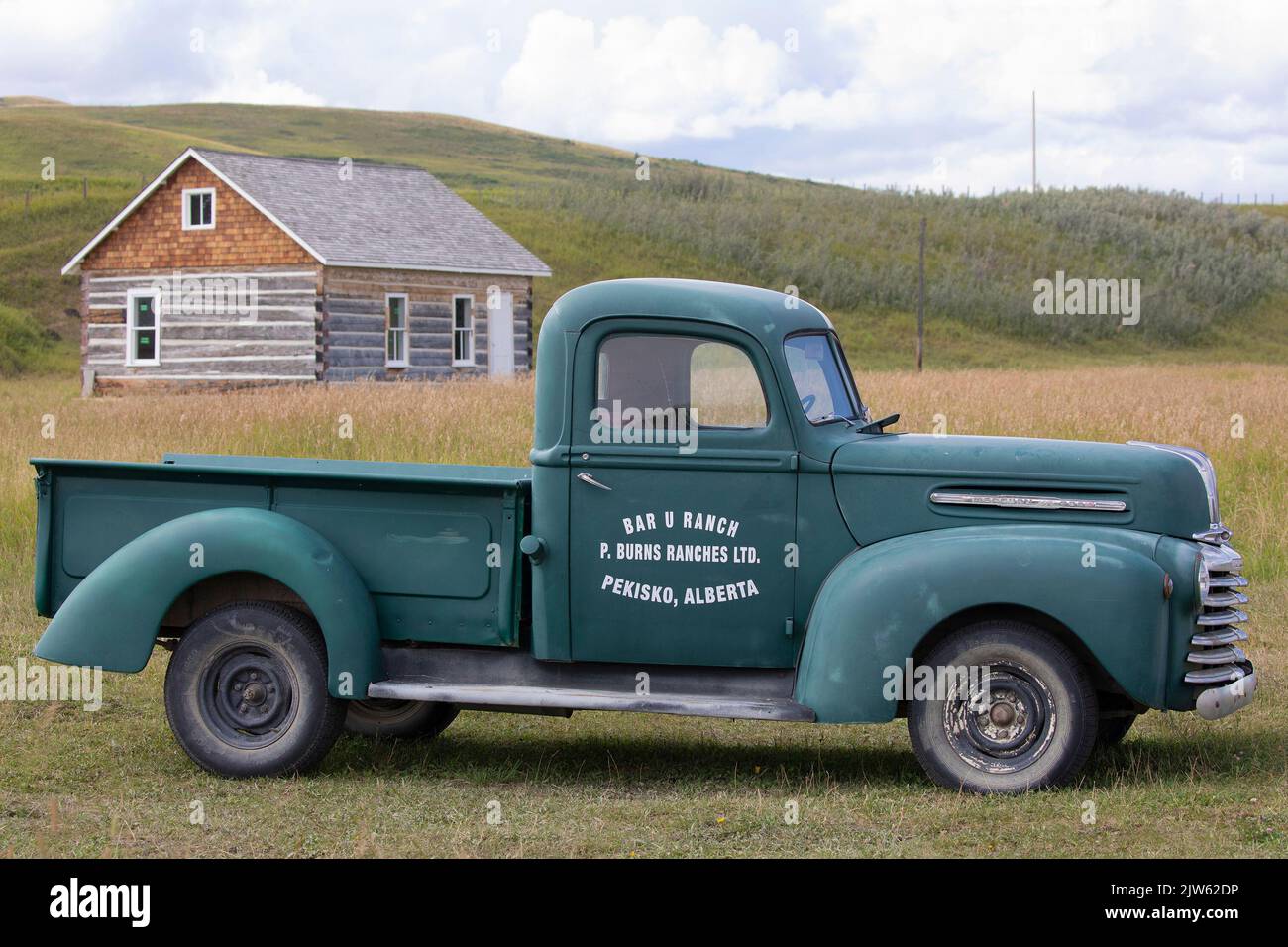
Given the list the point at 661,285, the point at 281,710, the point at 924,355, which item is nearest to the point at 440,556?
the point at 281,710

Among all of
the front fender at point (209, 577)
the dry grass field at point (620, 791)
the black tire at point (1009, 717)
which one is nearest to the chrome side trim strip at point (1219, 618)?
the black tire at point (1009, 717)

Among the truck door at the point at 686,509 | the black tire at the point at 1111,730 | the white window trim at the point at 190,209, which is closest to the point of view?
the truck door at the point at 686,509

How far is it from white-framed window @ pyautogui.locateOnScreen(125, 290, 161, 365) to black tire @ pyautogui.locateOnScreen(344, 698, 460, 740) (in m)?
24.2

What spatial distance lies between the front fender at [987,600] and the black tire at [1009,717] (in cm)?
14

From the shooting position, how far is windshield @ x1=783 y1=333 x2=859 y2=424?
238 inches

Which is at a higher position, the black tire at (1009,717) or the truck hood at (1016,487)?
the truck hood at (1016,487)

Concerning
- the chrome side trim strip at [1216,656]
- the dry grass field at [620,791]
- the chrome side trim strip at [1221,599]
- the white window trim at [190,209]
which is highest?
the white window trim at [190,209]

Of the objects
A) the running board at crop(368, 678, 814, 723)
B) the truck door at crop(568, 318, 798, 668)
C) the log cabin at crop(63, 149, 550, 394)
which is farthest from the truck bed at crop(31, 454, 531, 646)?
the log cabin at crop(63, 149, 550, 394)

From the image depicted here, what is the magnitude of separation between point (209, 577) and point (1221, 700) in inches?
165

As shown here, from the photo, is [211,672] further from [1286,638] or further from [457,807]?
[1286,638]

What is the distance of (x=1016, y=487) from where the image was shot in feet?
19.1

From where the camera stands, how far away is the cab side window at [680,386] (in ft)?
19.5

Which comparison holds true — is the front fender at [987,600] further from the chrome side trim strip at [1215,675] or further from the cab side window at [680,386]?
the cab side window at [680,386]

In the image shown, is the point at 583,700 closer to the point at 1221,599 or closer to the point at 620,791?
the point at 620,791
